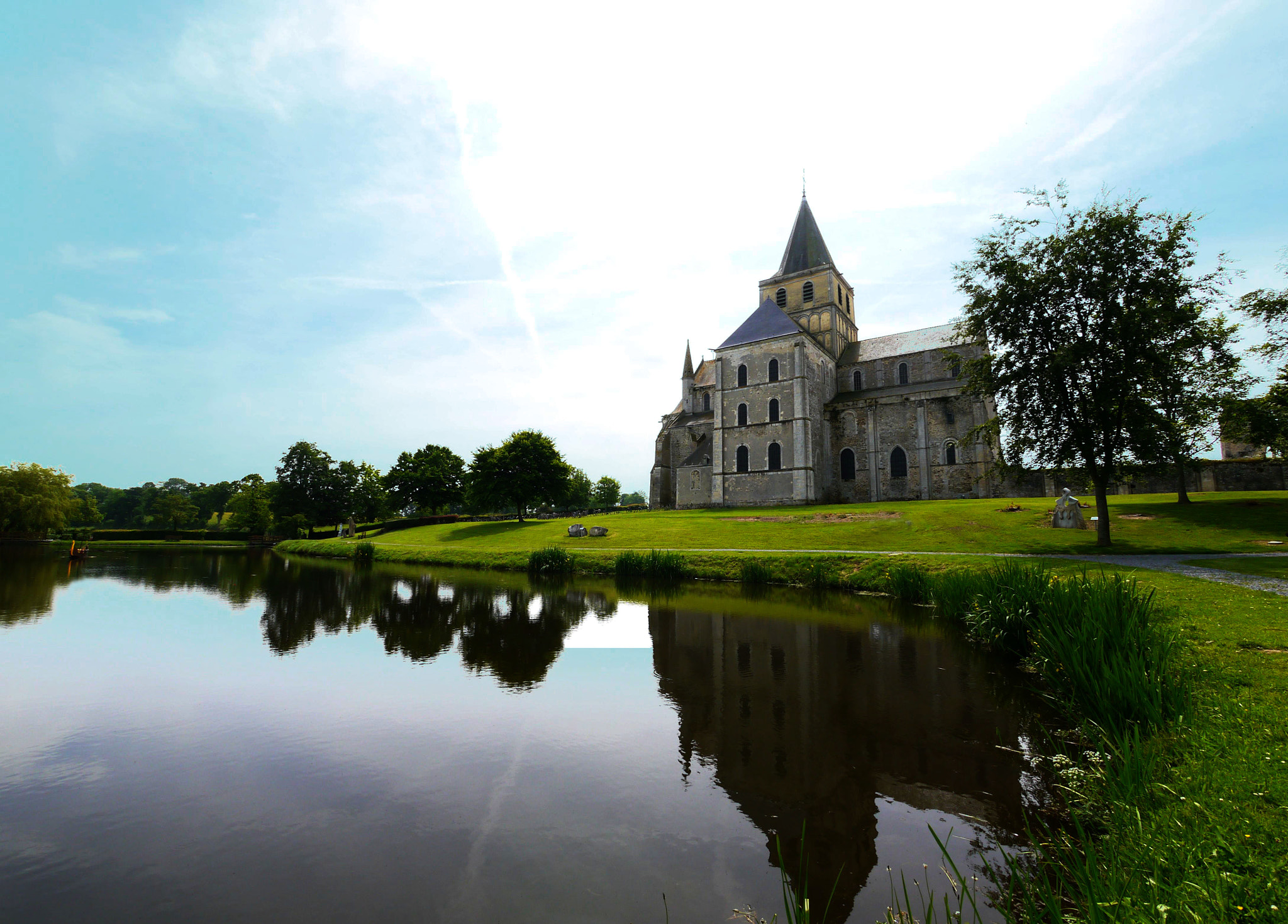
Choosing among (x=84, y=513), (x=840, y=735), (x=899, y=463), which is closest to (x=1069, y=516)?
(x=899, y=463)

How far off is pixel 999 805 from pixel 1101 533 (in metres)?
18.0

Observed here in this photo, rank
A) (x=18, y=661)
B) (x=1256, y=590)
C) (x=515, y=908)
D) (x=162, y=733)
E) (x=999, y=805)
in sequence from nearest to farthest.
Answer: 1. (x=515, y=908)
2. (x=999, y=805)
3. (x=162, y=733)
4. (x=18, y=661)
5. (x=1256, y=590)

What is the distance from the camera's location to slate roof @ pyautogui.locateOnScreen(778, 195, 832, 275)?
46.2 meters

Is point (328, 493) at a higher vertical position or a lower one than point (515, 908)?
higher

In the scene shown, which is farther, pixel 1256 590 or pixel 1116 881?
pixel 1256 590

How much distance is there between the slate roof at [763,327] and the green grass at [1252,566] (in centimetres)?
2762

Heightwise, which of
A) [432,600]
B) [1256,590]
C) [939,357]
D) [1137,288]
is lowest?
[432,600]

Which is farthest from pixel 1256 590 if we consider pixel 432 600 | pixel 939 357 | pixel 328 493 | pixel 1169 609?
pixel 328 493

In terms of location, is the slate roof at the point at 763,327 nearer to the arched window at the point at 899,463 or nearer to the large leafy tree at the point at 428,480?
the arched window at the point at 899,463

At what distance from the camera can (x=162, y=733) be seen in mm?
6402

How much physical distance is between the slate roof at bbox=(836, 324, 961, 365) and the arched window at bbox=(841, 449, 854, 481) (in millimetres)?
8003

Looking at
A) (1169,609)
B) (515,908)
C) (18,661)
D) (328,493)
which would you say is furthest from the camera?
(328,493)

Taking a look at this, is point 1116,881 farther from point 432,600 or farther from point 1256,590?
point 432,600

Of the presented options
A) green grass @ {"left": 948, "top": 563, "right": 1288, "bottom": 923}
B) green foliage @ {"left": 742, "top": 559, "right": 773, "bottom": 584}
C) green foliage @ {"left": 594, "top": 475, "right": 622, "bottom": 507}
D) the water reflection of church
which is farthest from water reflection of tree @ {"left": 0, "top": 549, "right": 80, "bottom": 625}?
green foliage @ {"left": 594, "top": 475, "right": 622, "bottom": 507}
